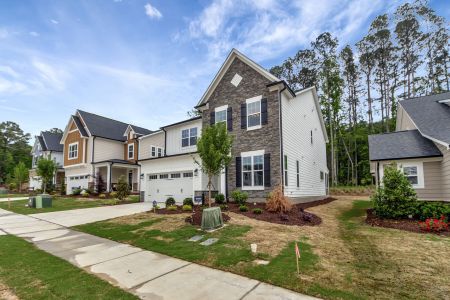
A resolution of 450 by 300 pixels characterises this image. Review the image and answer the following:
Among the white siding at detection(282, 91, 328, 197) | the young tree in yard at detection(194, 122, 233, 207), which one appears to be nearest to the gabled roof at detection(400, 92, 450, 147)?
the white siding at detection(282, 91, 328, 197)

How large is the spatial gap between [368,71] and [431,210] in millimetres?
29730

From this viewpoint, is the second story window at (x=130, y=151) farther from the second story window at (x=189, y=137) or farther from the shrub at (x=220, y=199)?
the shrub at (x=220, y=199)

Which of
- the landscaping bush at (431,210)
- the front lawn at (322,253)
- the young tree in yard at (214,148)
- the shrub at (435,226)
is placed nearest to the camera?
the front lawn at (322,253)

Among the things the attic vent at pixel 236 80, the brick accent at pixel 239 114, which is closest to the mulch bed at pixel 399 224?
the brick accent at pixel 239 114

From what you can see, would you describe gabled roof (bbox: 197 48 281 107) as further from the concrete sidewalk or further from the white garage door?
the concrete sidewalk

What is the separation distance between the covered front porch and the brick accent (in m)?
13.7

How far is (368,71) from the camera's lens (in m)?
33.4

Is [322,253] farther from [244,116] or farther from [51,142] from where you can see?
[51,142]

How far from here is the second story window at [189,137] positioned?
1969 centimetres

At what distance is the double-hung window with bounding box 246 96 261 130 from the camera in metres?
14.7

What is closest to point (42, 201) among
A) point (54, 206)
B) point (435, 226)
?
point (54, 206)

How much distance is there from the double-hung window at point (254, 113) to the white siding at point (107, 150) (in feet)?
65.6

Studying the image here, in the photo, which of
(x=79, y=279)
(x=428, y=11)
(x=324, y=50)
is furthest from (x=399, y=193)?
(x=428, y=11)

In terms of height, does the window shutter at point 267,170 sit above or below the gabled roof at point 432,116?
below
